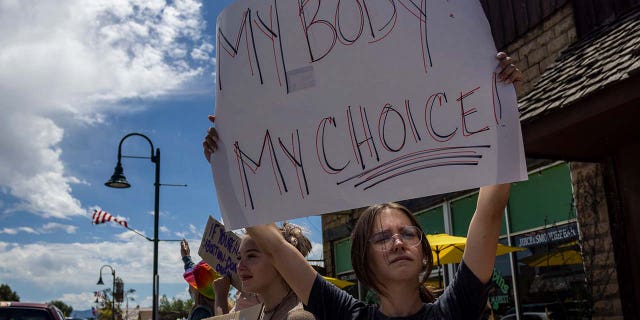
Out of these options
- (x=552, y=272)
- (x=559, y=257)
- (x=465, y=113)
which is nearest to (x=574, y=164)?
(x=559, y=257)

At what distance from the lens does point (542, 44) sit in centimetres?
822

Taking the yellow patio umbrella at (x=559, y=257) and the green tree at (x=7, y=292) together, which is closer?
the yellow patio umbrella at (x=559, y=257)

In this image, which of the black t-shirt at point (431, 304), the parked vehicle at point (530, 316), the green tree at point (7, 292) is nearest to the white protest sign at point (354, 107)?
the black t-shirt at point (431, 304)

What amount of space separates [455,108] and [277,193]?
71 centimetres

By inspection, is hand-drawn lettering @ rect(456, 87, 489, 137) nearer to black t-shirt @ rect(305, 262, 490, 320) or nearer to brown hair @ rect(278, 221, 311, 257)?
black t-shirt @ rect(305, 262, 490, 320)

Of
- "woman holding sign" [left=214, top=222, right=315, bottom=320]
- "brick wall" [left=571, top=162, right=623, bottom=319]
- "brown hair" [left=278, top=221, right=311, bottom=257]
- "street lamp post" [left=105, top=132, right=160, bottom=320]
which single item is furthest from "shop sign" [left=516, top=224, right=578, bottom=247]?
"street lamp post" [left=105, top=132, right=160, bottom=320]

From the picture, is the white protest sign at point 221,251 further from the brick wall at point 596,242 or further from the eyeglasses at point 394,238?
the brick wall at point 596,242

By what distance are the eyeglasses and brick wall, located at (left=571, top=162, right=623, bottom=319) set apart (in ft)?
17.4

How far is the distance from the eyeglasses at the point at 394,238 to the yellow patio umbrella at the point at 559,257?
583 centimetres

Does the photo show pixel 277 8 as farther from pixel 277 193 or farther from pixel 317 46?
pixel 277 193

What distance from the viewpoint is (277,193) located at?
7.11ft

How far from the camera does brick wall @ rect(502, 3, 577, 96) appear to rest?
7.72 meters

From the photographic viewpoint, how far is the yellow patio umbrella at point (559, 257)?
280 inches

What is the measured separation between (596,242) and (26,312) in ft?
20.6
